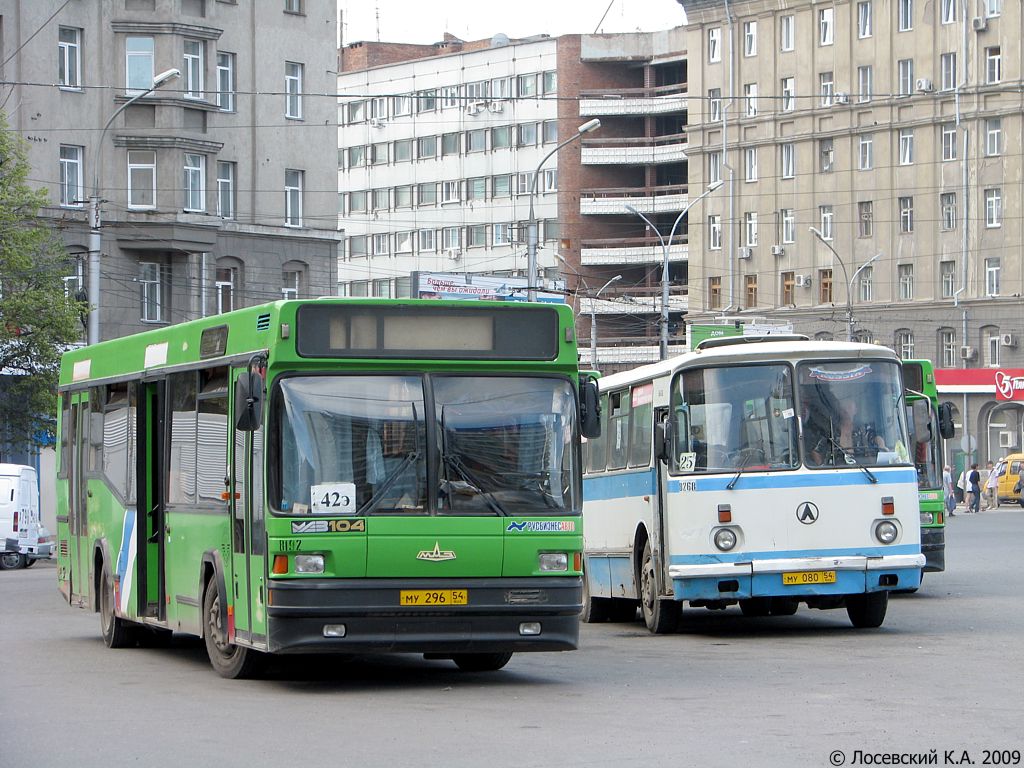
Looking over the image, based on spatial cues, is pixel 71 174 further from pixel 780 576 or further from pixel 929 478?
pixel 780 576

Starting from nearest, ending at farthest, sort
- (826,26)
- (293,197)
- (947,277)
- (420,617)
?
(420,617) → (293,197) → (947,277) → (826,26)

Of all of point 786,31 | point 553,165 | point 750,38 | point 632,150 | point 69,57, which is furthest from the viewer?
point 553,165

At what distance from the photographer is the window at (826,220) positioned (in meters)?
84.2

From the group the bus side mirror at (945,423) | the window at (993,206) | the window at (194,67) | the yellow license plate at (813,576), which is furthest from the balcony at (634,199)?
the yellow license plate at (813,576)

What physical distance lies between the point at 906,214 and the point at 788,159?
668 centimetres

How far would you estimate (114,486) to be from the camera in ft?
56.4

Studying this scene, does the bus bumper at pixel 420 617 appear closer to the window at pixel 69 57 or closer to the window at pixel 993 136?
the window at pixel 69 57

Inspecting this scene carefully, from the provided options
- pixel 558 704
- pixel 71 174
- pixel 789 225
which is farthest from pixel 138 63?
pixel 558 704

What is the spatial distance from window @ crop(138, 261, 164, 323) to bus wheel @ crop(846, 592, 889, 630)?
121 ft

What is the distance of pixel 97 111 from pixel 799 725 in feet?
145

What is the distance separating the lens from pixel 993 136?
78.2 metres

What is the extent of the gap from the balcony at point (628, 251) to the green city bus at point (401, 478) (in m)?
81.8

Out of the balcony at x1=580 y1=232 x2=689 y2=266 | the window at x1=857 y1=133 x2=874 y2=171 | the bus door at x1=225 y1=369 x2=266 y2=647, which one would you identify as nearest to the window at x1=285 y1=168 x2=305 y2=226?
the window at x1=857 y1=133 x2=874 y2=171

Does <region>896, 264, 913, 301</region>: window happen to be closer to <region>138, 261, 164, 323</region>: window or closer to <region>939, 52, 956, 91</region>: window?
<region>939, 52, 956, 91</region>: window
